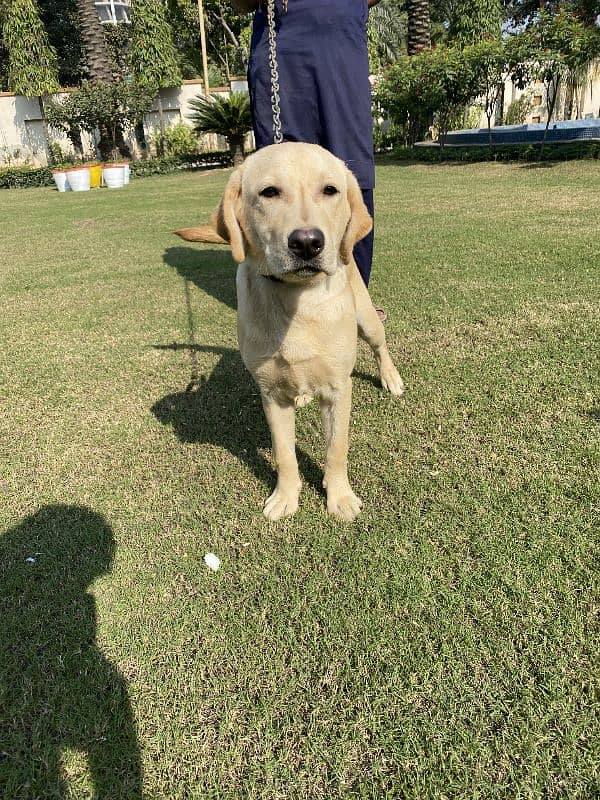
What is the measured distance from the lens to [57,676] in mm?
1615

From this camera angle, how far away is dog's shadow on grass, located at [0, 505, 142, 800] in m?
1.37

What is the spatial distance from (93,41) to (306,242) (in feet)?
89.5

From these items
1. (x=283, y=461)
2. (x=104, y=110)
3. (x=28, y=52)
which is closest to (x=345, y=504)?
(x=283, y=461)

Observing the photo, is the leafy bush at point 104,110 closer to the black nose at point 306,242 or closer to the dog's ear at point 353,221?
the dog's ear at point 353,221

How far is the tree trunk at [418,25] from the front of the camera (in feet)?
62.8

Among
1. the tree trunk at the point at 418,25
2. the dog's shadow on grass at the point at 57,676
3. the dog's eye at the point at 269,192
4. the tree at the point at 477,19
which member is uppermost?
the tree at the point at 477,19

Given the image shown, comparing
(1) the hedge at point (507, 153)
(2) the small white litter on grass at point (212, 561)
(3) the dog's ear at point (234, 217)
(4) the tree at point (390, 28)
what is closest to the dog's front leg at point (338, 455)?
(2) the small white litter on grass at point (212, 561)

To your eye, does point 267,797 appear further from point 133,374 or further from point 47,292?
point 47,292

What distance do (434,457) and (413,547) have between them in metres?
0.65

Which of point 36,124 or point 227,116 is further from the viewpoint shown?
point 36,124

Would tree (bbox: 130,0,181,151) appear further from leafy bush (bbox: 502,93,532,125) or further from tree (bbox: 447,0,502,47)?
leafy bush (bbox: 502,93,532,125)

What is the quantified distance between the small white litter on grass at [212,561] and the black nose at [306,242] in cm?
120

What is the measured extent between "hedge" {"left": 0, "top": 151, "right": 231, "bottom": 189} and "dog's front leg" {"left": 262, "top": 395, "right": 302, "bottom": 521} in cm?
2358

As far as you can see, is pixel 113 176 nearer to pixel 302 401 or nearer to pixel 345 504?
pixel 302 401
